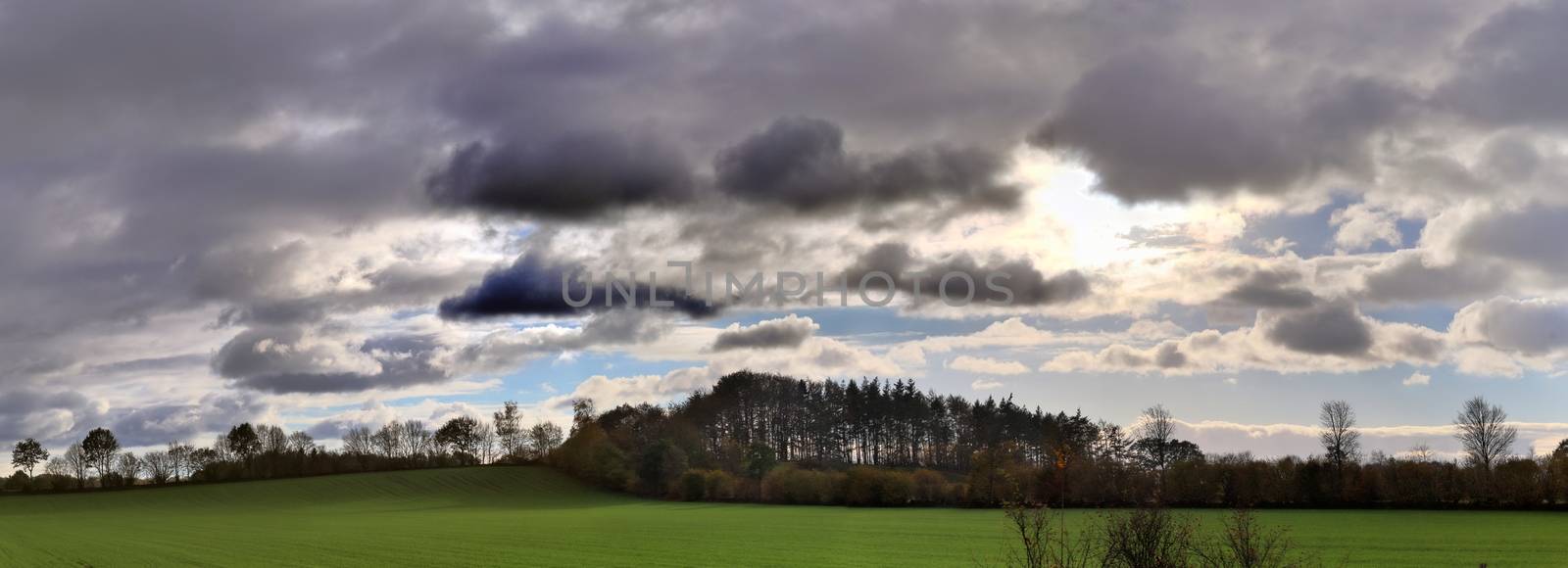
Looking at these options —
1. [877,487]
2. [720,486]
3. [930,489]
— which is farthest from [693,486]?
[930,489]

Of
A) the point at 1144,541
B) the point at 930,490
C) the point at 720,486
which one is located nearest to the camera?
the point at 1144,541

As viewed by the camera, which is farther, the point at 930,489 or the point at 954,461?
the point at 954,461

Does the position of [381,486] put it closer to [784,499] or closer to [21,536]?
[784,499]

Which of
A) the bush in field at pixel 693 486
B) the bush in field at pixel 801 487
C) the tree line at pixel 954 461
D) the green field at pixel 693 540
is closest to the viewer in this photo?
the green field at pixel 693 540

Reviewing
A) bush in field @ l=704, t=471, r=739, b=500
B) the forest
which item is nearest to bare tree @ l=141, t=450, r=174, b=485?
the forest

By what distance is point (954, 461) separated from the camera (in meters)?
169

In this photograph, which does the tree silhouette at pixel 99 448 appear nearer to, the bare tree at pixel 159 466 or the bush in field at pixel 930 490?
the bare tree at pixel 159 466

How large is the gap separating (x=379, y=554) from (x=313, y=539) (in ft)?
45.8

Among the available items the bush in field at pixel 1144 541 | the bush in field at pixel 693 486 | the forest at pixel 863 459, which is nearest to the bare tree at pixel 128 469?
the forest at pixel 863 459

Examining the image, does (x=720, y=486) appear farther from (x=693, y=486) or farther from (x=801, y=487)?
(x=801, y=487)

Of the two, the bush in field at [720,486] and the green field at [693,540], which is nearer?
the green field at [693,540]

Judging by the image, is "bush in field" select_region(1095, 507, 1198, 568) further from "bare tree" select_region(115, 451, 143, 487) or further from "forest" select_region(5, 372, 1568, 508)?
"bare tree" select_region(115, 451, 143, 487)

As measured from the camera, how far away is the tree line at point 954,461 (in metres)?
82.2

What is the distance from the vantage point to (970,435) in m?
171
